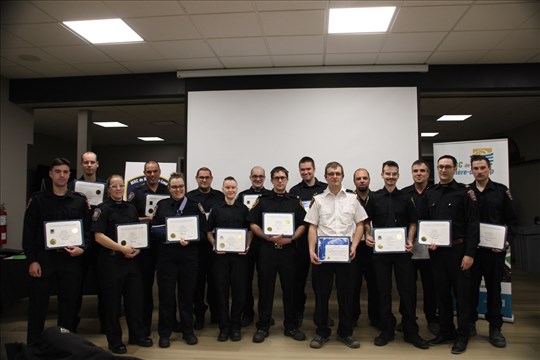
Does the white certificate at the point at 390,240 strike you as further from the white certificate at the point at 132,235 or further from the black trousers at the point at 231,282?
the white certificate at the point at 132,235

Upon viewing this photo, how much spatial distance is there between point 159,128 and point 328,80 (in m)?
5.87

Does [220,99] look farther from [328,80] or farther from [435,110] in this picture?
[435,110]

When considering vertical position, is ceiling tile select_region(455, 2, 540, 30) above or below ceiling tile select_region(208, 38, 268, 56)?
above

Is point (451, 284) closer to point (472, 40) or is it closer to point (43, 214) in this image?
point (472, 40)

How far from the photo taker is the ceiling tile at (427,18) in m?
3.86

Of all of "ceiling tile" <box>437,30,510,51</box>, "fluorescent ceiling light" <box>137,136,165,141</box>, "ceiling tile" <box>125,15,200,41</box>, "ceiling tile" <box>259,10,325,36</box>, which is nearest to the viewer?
"ceiling tile" <box>259,10,325,36</box>

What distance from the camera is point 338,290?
3.42 m

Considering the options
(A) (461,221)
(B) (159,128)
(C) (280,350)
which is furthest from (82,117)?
(A) (461,221)

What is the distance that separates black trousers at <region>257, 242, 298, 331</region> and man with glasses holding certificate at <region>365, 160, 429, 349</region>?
78 cm

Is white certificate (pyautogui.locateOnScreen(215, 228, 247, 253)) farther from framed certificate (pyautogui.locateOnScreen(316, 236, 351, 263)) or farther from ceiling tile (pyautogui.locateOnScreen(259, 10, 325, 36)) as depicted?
ceiling tile (pyautogui.locateOnScreen(259, 10, 325, 36))

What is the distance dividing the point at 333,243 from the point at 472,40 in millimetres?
3261

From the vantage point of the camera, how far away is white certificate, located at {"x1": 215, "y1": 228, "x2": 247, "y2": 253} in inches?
140

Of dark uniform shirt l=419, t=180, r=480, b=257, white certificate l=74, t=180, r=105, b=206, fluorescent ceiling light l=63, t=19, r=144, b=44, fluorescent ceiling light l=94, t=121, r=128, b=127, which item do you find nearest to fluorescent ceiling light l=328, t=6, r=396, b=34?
dark uniform shirt l=419, t=180, r=480, b=257

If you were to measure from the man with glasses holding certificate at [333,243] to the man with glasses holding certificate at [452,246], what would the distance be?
63cm
